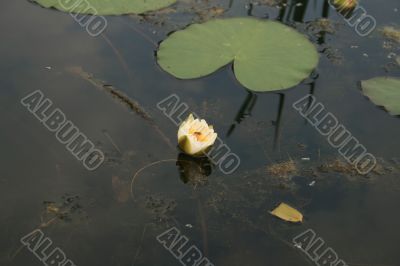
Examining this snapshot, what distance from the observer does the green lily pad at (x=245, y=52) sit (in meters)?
3.09

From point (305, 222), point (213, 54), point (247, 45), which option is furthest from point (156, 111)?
point (305, 222)

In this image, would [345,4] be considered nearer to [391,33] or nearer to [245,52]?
[391,33]

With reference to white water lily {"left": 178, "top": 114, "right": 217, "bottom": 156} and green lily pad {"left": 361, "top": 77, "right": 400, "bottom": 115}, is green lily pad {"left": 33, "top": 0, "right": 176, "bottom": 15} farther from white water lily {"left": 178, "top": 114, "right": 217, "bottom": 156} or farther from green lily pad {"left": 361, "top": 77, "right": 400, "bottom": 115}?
green lily pad {"left": 361, "top": 77, "right": 400, "bottom": 115}

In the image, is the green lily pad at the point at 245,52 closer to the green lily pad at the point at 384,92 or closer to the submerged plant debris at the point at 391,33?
the green lily pad at the point at 384,92

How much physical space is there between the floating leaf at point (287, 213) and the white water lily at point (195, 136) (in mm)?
443

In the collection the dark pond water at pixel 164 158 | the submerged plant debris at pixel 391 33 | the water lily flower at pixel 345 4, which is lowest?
the dark pond water at pixel 164 158

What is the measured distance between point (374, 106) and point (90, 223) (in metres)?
1.65

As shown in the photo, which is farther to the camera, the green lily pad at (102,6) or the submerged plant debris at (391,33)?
the submerged plant debris at (391,33)

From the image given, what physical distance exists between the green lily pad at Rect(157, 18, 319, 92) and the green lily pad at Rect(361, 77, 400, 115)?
0.34 meters

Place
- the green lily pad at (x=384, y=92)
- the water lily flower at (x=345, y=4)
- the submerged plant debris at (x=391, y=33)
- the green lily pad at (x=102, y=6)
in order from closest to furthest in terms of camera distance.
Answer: the green lily pad at (x=384, y=92) → the green lily pad at (x=102, y=6) → the submerged plant debris at (x=391, y=33) → the water lily flower at (x=345, y=4)

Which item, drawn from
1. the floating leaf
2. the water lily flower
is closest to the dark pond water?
the floating leaf

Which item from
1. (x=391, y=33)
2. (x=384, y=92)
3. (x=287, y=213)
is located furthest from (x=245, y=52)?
(x=287, y=213)

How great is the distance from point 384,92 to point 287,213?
106 cm

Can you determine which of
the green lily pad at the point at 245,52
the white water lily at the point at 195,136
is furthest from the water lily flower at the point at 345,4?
the white water lily at the point at 195,136
